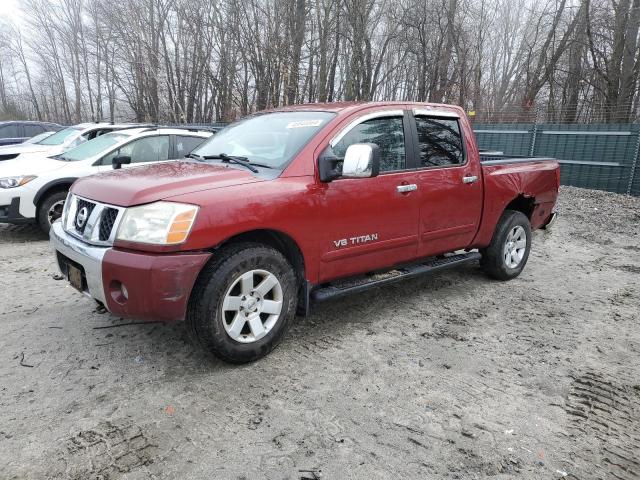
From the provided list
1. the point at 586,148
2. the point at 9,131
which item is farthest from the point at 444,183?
the point at 9,131

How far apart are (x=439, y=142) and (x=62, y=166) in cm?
539

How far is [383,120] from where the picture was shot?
399 centimetres

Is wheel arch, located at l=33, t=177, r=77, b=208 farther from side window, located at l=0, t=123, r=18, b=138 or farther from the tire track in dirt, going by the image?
side window, located at l=0, t=123, r=18, b=138

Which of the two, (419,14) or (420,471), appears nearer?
(420,471)

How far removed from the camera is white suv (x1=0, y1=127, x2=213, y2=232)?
636 centimetres

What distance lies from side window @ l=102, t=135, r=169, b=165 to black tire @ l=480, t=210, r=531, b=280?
5.14 meters

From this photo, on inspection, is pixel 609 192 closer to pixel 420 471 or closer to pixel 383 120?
pixel 383 120

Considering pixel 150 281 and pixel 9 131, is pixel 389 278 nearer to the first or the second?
pixel 150 281

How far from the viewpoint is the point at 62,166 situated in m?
6.74

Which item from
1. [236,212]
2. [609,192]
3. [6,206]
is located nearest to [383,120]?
[236,212]

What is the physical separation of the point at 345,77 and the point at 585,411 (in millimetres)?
18939

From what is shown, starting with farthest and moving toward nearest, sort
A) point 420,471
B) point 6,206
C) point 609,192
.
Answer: point 609,192, point 6,206, point 420,471

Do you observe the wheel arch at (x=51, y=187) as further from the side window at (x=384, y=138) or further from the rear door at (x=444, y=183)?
the rear door at (x=444, y=183)

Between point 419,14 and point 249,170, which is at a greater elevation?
point 419,14
